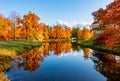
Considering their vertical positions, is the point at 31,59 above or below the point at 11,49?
below

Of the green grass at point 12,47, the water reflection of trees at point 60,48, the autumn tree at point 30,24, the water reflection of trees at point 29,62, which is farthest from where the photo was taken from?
the autumn tree at point 30,24

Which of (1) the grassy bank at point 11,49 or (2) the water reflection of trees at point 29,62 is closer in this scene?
(2) the water reflection of trees at point 29,62

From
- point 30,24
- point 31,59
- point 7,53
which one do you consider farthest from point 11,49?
point 30,24

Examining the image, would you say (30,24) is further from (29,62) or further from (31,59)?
(29,62)

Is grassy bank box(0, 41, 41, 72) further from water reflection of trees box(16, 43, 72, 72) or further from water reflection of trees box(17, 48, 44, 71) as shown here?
water reflection of trees box(17, 48, 44, 71)

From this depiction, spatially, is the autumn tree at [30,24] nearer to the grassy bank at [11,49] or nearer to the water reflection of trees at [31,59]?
the grassy bank at [11,49]

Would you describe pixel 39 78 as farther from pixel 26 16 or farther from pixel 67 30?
pixel 67 30

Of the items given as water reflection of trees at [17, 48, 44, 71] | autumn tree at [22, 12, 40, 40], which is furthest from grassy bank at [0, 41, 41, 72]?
autumn tree at [22, 12, 40, 40]

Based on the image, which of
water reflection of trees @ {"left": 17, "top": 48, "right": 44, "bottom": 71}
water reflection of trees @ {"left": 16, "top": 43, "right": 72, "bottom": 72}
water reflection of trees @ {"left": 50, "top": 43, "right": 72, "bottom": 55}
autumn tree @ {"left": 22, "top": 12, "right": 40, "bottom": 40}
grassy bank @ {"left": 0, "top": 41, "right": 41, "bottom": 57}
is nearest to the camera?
water reflection of trees @ {"left": 17, "top": 48, "right": 44, "bottom": 71}

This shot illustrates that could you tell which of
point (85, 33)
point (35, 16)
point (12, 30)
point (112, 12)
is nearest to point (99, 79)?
point (112, 12)

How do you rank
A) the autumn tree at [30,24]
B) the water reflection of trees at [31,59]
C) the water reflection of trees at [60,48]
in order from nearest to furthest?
the water reflection of trees at [31,59]
the water reflection of trees at [60,48]
the autumn tree at [30,24]

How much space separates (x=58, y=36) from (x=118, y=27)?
12134 cm

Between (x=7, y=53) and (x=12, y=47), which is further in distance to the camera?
(x=12, y=47)

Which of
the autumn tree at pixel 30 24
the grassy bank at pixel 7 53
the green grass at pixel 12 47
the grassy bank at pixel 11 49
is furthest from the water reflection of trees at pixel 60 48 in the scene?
the grassy bank at pixel 7 53
